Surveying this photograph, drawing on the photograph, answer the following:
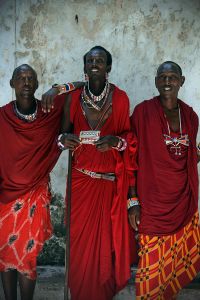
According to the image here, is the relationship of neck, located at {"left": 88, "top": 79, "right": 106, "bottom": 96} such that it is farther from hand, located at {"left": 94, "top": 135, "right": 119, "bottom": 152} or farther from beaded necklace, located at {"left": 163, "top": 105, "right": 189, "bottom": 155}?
beaded necklace, located at {"left": 163, "top": 105, "right": 189, "bottom": 155}

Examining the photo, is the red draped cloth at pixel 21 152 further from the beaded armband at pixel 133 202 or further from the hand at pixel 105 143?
the beaded armband at pixel 133 202

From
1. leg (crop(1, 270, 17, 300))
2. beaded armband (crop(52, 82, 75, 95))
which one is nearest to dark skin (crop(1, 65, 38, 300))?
leg (crop(1, 270, 17, 300))

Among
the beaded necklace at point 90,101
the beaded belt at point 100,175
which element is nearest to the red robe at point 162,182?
the beaded belt at point 100,175

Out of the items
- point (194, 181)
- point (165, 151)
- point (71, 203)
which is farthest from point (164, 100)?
point (71, 203)

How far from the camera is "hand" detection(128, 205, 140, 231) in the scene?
4.32 metres

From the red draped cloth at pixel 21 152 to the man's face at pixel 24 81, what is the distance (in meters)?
0.18

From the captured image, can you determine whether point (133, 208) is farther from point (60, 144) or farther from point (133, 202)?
point (60, 144)

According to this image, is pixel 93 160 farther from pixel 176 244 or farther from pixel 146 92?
pixel 146 92

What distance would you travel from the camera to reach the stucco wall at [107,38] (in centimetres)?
530

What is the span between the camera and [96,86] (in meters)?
4.43

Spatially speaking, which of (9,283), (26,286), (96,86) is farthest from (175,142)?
(9,283)

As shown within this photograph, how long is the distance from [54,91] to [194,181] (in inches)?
54.9

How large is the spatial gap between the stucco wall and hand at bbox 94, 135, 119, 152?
1265 millimetres

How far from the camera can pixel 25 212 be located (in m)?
4.36
